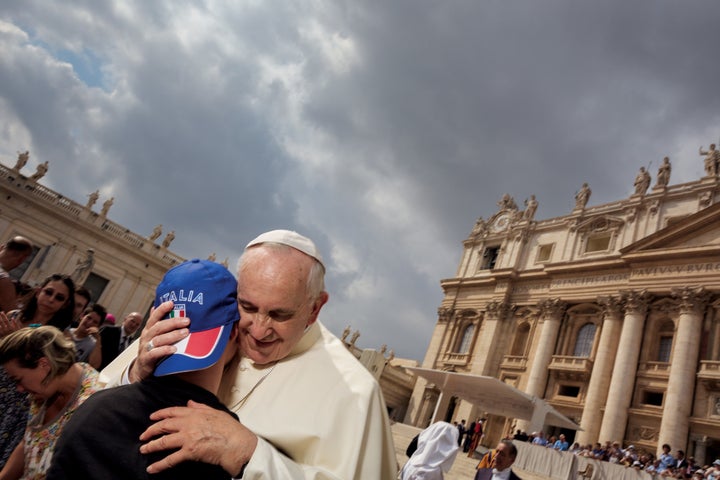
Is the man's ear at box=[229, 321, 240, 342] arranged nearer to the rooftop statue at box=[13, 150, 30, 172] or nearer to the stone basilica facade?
the stone basilica facade

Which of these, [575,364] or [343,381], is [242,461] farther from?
[575,364]

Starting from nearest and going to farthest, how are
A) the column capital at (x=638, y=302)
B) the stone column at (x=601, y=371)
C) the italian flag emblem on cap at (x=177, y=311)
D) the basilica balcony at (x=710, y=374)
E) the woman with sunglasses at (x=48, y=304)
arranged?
the italian flag emblem on cap at (x=177, y=311) → the woman with sunglasses at (x=48, y=304) → the basilica balcony at (x=710, y=374) → the stone column at (x=601, y=371) → the column capital at (x=638, y=302)

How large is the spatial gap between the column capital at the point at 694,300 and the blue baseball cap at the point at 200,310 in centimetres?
2471

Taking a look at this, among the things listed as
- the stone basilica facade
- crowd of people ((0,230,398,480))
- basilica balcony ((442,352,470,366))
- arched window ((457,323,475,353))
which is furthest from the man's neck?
arched window ((457,323,475,353))

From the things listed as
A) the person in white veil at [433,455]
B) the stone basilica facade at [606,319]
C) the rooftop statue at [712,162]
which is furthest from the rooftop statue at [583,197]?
the person in white veil at [433,455]

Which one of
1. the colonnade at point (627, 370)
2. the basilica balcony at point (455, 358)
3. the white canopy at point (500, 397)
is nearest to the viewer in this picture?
the white canopy at point (500, 397)

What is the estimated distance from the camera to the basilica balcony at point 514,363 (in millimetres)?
26570

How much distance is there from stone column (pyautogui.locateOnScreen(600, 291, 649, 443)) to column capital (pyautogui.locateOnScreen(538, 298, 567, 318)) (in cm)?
358

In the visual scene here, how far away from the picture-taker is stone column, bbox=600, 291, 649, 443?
2016 centimetres

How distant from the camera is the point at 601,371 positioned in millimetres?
22344

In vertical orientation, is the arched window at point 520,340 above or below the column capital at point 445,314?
below

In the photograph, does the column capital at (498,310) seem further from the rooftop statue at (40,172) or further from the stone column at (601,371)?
the rooftop statue at (40,172)

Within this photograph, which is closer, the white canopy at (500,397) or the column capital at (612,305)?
the white canopy at (500,397)

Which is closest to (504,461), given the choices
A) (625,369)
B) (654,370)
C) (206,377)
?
(206,377)
